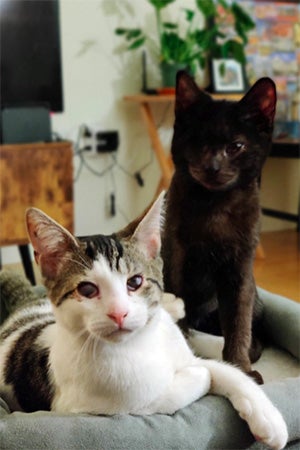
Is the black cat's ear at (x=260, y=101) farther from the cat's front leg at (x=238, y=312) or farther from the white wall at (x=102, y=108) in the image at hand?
the white wall at (x=102, y=108)

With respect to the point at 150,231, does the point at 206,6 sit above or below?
above

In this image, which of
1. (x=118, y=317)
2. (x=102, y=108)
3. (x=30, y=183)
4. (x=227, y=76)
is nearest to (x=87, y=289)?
(x=118, y=317)

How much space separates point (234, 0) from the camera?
3188 millimetres

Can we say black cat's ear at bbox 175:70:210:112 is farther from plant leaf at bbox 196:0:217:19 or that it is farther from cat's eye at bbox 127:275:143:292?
plant leaf at bbox 196:0:217:19

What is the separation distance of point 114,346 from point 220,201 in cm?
45

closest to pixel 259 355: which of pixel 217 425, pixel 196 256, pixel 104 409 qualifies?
pixel 196 256

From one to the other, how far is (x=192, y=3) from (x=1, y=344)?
8.38ft

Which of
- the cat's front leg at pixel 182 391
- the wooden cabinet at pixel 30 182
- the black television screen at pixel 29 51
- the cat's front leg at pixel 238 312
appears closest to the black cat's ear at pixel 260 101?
the cat's front leg at pixel 238 312

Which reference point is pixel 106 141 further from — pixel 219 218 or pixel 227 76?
pixel 219 218

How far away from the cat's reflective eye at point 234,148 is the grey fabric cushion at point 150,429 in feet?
1.50

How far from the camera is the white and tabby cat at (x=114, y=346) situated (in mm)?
800

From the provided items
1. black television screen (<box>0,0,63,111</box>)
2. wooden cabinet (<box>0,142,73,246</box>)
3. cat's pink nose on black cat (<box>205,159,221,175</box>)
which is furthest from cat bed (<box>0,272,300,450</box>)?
black television screen (<box>0,0,63,111</box>)

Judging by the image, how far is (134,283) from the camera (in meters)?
0.83

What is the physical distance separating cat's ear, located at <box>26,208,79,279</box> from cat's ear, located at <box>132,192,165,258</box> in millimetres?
111
